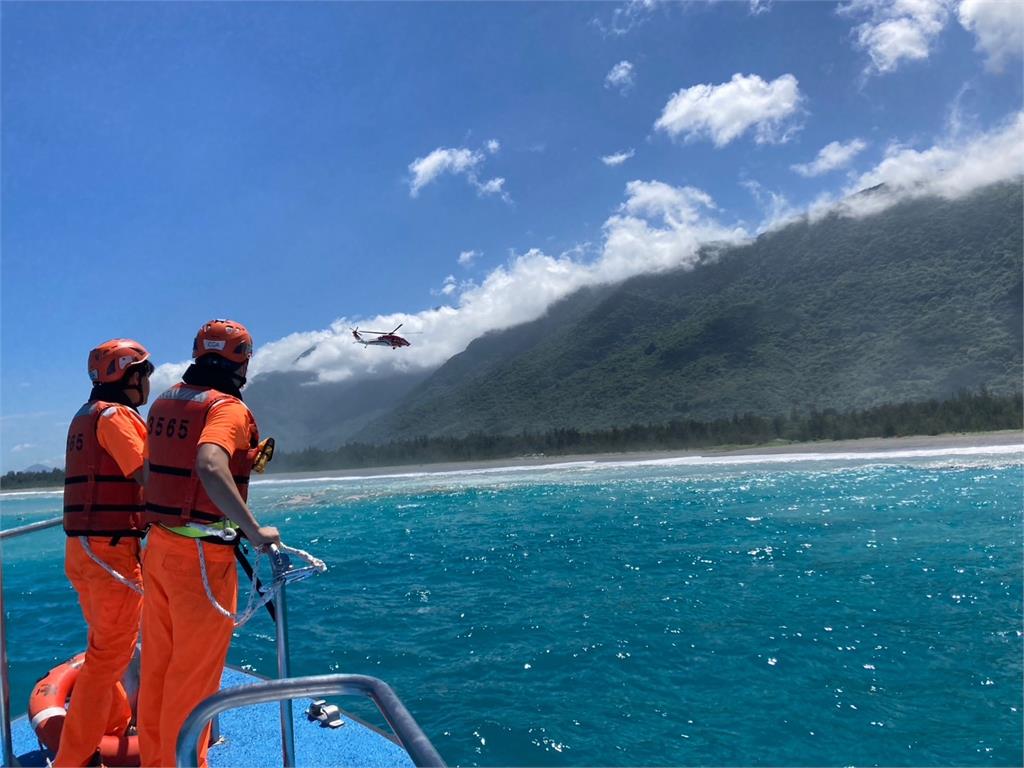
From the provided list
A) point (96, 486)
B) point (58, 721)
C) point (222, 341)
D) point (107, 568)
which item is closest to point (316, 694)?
point (222, 341)

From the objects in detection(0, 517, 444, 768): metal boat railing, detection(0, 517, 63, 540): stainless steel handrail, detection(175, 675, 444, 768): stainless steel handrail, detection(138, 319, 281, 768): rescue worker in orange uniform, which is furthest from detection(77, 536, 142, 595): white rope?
detection(175, 675, 444, 768): stainless steel handrail

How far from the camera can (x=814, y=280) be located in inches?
4946

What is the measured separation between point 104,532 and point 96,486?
24cm

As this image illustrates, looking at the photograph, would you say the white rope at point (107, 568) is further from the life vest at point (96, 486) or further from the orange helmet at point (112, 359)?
the orange helmet at point (112, 359)

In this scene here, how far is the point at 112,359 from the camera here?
3.38 metres

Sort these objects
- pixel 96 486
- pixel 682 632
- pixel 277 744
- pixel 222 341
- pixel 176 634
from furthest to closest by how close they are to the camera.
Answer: pixel 682 632 < pixel 277 744 < pixel 96 486 < pixel 222 341 < pixel 176 634

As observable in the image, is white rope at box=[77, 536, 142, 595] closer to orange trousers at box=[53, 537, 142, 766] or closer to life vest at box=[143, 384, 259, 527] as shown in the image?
orange trousers at box=[53, 537, 142, 766]

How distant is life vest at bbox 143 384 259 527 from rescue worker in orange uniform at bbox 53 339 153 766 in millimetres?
385

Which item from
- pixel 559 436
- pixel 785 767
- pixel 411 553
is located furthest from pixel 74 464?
pixel 559 436

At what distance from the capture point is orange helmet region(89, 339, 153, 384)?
11.0 ft

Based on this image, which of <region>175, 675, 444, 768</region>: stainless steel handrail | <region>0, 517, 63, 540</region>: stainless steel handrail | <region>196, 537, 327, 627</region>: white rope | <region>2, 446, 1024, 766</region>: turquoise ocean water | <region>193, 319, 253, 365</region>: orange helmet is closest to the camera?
<region>175, 675, 444, 768</region>: stainless steel handrail

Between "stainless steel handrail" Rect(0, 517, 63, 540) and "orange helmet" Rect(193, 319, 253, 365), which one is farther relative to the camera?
"stainless steel handrail" Rect(0, 517, 63, 540)

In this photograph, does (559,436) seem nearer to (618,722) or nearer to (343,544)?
(343,544)

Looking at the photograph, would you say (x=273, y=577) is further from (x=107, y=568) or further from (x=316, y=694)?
(x=107, y=568)
